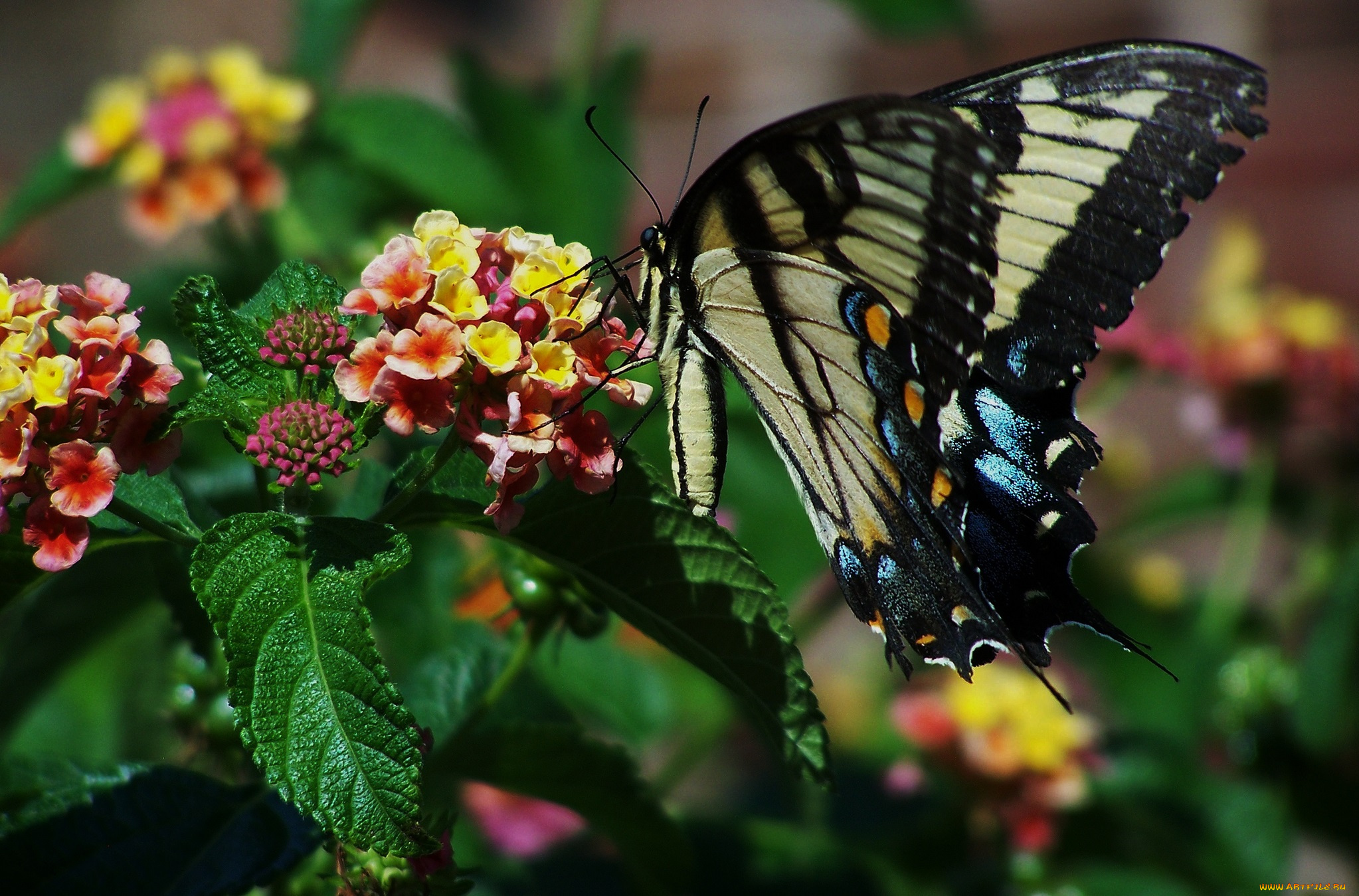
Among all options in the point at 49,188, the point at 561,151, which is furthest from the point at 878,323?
the point at 49,188

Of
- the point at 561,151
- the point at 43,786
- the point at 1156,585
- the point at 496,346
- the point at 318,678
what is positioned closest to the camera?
the point at 318,678

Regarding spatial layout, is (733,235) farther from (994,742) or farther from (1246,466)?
(1246,466)

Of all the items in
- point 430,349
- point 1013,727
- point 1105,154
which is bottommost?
point 430,349

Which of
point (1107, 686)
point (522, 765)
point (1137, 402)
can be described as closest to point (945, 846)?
point (1107, 686)

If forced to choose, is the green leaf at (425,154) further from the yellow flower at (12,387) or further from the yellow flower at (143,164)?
the yellow flower at (12,387)

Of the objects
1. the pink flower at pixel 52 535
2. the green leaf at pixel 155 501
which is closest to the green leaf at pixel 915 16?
the green leaf at pixel 155 501

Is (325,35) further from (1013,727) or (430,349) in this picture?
(1013,727)

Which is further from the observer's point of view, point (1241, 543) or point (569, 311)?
point (1241, 543)
